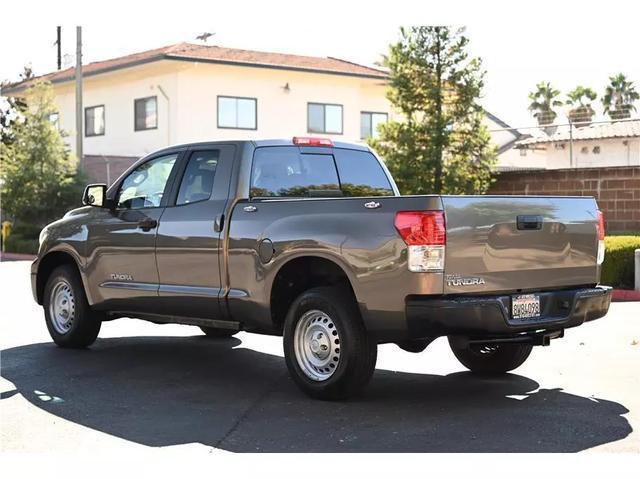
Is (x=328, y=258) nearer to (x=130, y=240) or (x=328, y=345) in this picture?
(x=328, y=345)

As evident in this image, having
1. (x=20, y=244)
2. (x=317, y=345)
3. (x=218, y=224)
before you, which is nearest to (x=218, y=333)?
(x=218, y=224)

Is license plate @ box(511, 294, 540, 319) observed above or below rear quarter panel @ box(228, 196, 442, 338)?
below

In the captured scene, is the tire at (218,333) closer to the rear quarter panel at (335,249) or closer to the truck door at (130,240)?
the truck door at (130,240)

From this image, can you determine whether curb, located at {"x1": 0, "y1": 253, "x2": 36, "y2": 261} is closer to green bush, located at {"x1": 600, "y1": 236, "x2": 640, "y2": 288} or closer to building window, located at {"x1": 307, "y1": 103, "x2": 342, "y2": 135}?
building window, located at {"x1": 307, "y1": 103, "x2": 342, "y2": 135}

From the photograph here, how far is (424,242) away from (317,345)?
129 cm

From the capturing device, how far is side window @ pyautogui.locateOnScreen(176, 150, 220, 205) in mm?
8617

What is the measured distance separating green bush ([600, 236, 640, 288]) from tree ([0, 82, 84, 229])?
19.4m

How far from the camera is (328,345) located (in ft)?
24.4

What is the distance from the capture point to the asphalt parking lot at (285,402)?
6262 mm

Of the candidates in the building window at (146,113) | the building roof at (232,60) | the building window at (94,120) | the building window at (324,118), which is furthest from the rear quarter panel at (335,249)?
the building window at (94,120)

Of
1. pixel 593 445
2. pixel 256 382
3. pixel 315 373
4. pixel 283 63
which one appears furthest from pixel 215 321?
pixel 283 63

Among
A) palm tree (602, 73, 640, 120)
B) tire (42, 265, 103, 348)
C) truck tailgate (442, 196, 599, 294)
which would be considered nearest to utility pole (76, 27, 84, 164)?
tire (42, 265, 103, 348)

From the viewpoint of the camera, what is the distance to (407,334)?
692 cm

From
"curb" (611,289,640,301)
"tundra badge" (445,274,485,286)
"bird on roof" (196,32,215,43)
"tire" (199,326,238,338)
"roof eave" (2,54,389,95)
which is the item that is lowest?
"tire" (199,326,238,338)
